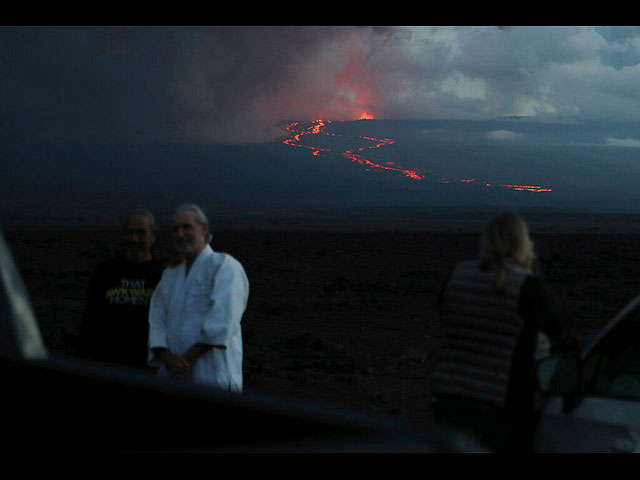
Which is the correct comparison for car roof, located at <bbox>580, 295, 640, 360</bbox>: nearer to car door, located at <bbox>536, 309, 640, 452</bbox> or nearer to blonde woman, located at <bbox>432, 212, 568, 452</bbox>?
car door, located at <bbox>536, 309, 640, 452</bbox>

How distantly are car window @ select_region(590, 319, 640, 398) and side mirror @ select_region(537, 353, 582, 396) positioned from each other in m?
0.13

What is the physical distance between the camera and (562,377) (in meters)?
3.36

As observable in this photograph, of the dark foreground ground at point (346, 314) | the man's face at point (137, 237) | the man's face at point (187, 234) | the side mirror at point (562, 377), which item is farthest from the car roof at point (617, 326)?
the man's face at point (137, 237)

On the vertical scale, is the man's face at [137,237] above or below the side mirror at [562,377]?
above

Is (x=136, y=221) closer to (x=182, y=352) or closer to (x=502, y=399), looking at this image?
(x=182, y=352)

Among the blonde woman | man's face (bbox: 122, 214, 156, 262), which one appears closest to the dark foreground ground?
the blonde woman

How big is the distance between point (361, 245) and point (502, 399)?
158 ft

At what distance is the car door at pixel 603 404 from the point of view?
3.20m

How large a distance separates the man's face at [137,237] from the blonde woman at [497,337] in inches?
91.4

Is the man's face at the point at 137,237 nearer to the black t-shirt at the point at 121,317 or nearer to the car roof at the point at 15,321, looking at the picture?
the black t-shirt at the point at 121,317

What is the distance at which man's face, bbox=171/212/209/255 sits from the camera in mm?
4938

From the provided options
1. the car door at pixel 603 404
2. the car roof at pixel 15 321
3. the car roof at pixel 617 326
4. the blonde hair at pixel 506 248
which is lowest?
the car door at pixel 603 404

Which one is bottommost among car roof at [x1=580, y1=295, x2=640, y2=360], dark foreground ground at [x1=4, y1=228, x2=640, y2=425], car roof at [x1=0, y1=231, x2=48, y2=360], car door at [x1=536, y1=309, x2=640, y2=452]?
dark foreground ground at [x1=4, y1=228, x2=640, y2=425]

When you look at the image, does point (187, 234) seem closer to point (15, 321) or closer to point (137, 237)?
point (137, 237)
